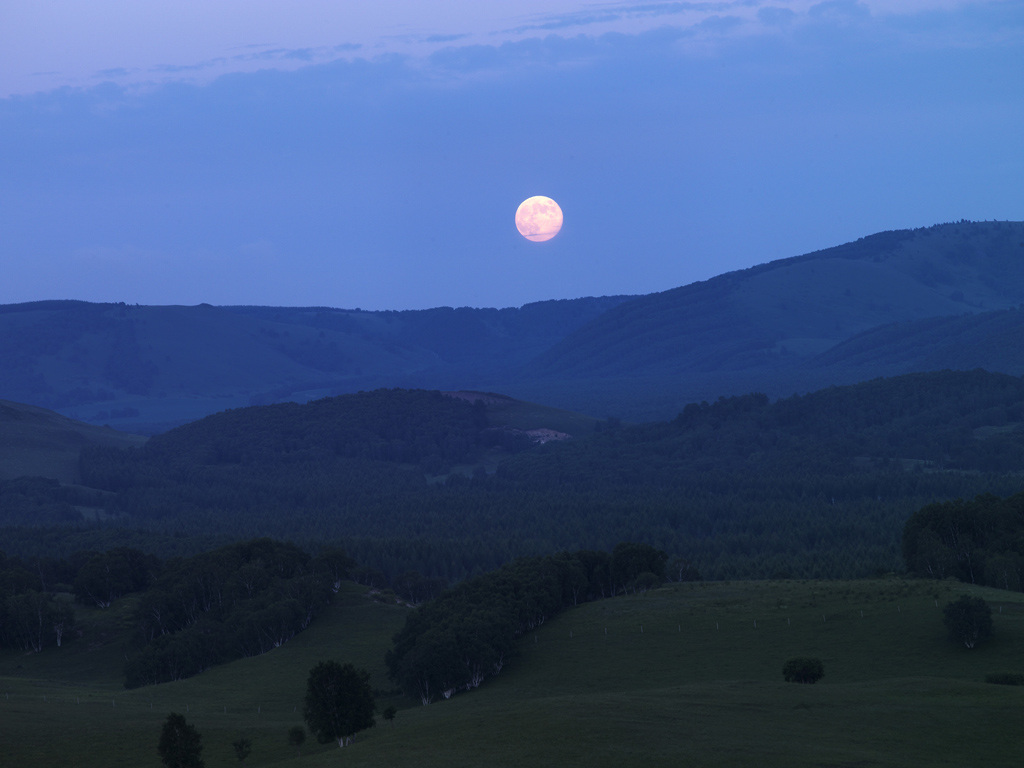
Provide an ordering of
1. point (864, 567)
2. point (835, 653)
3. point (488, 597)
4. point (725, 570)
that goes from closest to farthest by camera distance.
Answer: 1. point (835, 653)
2. point (488, 597)
3. point (864, 567)
4. point (725, 570)

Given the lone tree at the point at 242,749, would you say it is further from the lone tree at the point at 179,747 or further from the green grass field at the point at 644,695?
the lone tree at the point at 179,747

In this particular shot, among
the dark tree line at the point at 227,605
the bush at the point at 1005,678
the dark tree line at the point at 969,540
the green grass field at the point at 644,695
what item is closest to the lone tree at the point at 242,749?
the green grass field at the point at 644,695

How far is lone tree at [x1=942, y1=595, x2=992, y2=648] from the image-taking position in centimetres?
A: 7438

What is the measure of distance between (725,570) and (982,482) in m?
74.6

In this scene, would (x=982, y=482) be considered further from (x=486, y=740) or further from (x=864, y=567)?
(x=486, y=740)

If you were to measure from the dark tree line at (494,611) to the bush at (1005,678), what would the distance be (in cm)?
4079

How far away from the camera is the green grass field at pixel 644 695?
5297cm

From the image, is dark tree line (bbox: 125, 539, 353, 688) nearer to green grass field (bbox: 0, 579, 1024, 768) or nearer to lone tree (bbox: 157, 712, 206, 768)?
green grass field (bbox: 0, 579, 1024, 768)

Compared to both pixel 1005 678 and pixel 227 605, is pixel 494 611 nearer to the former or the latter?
pixel 227 605

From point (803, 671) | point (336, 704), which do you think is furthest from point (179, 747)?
point (803, 671)

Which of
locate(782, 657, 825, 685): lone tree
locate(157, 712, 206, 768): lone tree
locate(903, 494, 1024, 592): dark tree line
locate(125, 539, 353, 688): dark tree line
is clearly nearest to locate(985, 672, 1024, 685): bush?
locate(782, 657, 825, 685): lone tree

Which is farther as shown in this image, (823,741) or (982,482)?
(982,482)

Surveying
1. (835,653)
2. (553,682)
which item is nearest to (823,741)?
(835,653)

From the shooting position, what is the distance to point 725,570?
132250mm
